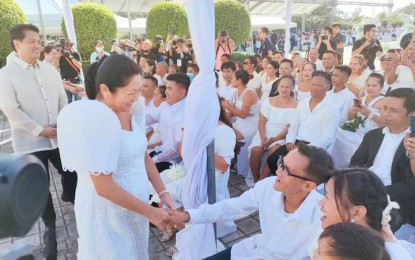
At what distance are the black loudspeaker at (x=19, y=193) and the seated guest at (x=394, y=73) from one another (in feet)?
14.7

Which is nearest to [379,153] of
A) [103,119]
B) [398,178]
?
[398,178]

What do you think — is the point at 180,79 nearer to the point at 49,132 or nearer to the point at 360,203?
the point at 49,132

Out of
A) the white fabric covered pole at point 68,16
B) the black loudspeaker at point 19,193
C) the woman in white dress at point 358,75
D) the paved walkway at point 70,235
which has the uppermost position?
the white fabric covered pole at point 68,16

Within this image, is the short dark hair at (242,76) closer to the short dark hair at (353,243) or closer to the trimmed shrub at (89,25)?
the short dark hair at (353,243)

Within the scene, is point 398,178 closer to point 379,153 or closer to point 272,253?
point 379,153

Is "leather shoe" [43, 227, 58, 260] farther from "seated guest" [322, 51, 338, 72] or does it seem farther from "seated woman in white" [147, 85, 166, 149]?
"seated guest" [322, 51, 338, 72]

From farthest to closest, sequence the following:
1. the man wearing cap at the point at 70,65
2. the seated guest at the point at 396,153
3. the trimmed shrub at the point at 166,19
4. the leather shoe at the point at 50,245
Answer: the trimmed shrub at the point at 166,19, the man wearing cap at the point at 70,65, the leather shoe at the point at 50,245, the seated guest at the point at 396,153

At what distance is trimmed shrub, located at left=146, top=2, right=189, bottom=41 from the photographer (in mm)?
14250

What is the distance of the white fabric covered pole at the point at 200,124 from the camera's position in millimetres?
2428

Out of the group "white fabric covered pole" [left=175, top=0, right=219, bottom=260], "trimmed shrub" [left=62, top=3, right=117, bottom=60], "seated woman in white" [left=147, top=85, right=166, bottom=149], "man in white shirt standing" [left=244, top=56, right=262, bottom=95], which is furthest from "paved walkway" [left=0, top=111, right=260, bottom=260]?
"trimmed shrub" [left=62, top=3, right=117, bottom=60]

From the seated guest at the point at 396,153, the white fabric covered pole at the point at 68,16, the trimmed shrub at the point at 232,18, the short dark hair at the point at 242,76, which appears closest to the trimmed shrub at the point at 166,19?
the trimmed shrub at the point at 232,18

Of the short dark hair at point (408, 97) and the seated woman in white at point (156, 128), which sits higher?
the short dark hair at point (408, 97)

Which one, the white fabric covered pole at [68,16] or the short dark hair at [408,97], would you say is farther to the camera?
the white fabric covered pole at [68,16]

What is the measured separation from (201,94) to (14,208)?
1.91 meters
